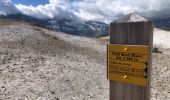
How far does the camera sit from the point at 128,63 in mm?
4891

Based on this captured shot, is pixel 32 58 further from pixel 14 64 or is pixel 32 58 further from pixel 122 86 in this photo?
pixel 122 86

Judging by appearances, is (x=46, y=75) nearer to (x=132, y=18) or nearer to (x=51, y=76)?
(x=51, y=76)

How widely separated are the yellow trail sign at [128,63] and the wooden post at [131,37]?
0.08m

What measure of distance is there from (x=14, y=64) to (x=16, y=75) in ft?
6.16

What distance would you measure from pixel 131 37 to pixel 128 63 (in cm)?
44

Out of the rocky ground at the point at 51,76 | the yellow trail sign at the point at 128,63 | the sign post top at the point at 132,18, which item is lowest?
the rocky ground at the point at 51,76

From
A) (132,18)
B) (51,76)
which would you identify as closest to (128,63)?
(132,18)

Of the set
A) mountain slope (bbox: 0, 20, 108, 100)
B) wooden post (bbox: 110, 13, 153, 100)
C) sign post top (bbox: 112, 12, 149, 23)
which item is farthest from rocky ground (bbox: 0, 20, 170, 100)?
sign post top (bbox: 112, 12, 149, 23)

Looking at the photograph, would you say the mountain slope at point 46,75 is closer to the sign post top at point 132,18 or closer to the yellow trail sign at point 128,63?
the yellow trail sign at point 128,63

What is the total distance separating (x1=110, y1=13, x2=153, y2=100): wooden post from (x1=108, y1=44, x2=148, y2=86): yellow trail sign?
0.08 metres

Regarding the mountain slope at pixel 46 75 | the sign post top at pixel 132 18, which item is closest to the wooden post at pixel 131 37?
the sign post top at pixel 132 18

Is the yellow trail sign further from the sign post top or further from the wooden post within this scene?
the sign post top

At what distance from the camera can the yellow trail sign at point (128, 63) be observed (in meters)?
4.78

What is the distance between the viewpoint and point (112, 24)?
5.01 m
